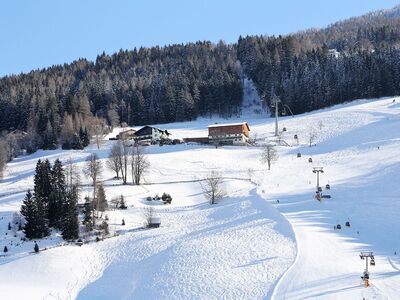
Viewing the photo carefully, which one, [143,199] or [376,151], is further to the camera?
[376,151]

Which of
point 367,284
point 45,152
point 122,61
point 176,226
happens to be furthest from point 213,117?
point 367,284

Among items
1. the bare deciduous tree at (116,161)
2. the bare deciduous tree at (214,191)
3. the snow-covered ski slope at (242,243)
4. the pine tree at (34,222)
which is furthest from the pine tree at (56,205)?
the bare deciduous tree at (116,161)

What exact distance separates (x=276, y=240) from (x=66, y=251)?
17345 millimetres

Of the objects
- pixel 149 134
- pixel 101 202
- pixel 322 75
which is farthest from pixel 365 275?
pixel 322 75

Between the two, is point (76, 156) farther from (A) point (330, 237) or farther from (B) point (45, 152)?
(A) point (330, 237)

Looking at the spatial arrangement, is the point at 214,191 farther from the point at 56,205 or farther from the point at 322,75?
the point at 322,75

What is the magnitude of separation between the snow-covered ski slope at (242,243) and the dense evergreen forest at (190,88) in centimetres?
4439

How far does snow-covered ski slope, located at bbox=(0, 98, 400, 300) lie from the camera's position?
3189 centimetres

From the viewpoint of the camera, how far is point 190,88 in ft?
472

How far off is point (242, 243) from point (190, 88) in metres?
107

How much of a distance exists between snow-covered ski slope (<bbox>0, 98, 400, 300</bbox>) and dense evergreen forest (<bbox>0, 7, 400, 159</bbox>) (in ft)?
146

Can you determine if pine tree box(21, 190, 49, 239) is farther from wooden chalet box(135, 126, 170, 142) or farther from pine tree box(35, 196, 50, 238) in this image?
wooden chalet box(135, 126, 170, 142)

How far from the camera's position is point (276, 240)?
3916 centimetres

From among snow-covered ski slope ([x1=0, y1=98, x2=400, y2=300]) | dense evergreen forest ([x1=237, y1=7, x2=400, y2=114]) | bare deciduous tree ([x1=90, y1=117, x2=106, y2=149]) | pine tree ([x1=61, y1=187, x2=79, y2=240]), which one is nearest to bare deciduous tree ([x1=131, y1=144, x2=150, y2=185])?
snow-covered ski slope ([x1=0, y1=98, x2=400, y2=300])
